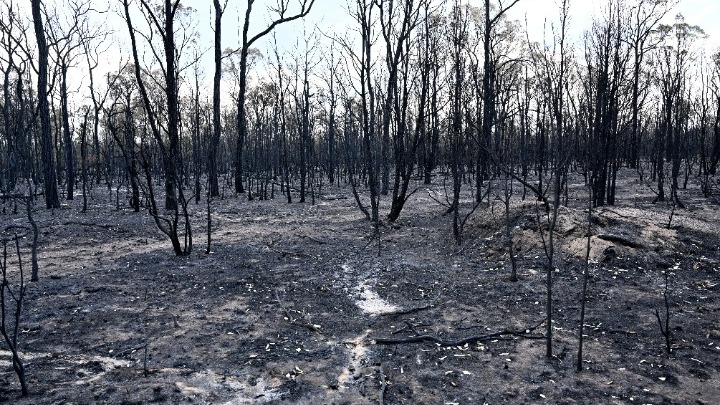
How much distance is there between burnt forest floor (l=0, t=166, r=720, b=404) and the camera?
3926mm

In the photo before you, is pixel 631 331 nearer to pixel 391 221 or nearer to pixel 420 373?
pixel 420 373

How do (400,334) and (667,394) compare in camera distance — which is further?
(400,334)

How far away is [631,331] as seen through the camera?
16.8ft

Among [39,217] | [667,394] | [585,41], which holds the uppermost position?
[585,41]

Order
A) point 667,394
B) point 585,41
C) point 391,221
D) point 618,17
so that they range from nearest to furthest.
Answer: point 667,394 → point 391,221 → point 618,17 → point 585,41

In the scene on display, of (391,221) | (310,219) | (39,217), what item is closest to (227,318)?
(391,221)

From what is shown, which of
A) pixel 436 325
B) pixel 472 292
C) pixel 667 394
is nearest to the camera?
pixel 667 394

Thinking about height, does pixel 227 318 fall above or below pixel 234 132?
below

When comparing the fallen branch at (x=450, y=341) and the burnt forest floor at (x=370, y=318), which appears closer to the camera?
the burnt forest floor at (x=370, y=318)

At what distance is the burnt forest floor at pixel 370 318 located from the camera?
12.9ft

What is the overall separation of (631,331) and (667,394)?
139cm

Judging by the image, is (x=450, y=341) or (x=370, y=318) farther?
(x=370, y=318)

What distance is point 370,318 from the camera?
573 cm

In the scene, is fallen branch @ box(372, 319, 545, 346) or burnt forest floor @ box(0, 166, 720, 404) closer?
burnt forest floor @ box(0, 166, 720, 404)
